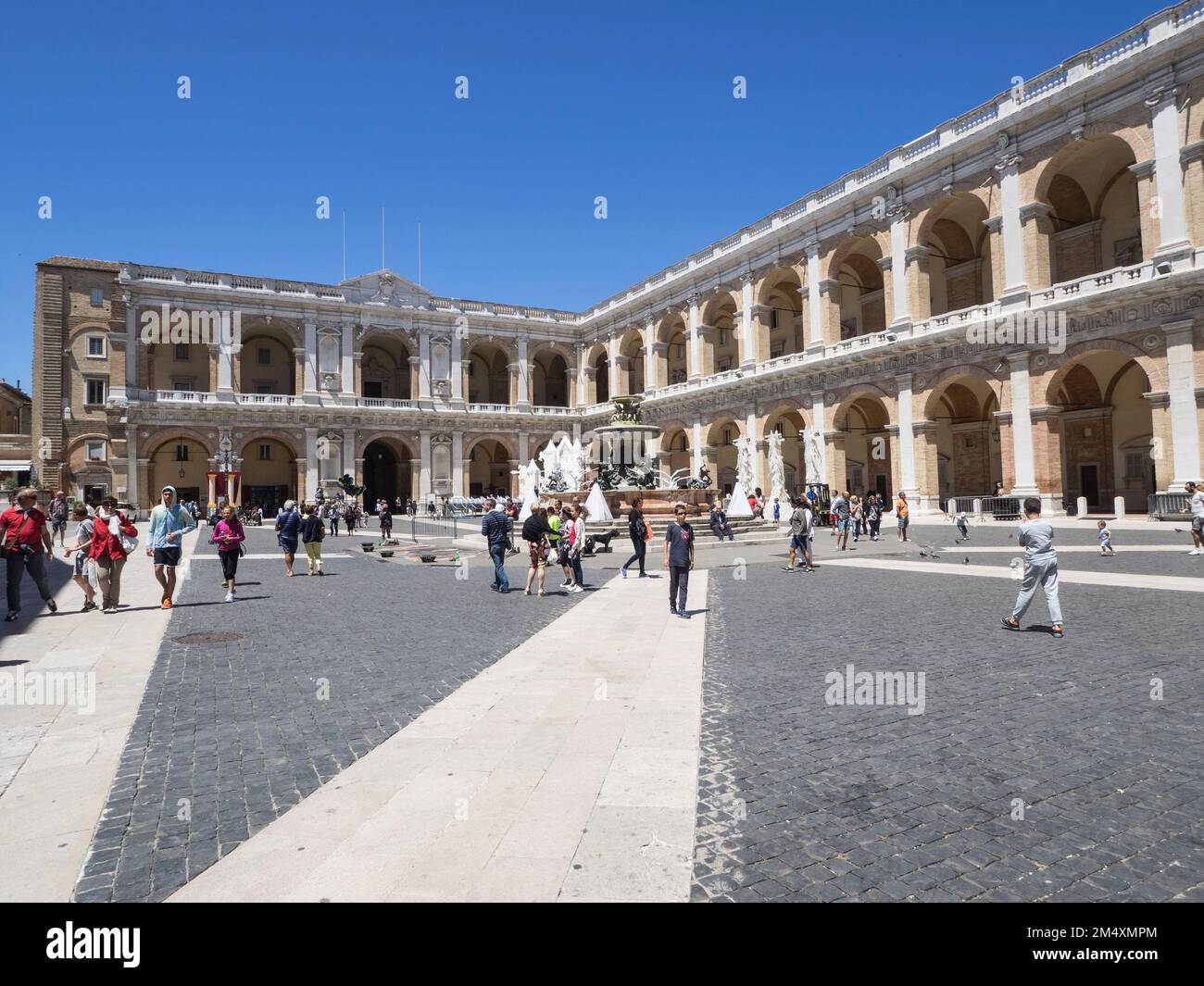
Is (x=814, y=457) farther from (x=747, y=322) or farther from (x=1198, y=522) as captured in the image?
(x=1198, y=522)

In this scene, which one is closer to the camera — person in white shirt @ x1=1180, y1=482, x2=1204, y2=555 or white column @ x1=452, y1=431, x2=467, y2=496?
person in white shirt @ x1=1180, y1=482, x2=1204, y2=555

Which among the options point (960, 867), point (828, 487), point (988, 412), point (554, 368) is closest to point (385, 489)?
point (554, 368)

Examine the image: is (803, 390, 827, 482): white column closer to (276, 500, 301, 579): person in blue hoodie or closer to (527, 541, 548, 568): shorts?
(527, 541, 548, 568): shorts

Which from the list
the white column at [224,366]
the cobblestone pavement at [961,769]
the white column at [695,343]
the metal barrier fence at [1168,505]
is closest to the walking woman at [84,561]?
the cobblestone pavement at [961,769]

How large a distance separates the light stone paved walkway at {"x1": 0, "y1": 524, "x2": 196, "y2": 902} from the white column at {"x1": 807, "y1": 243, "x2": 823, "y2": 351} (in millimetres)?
30857

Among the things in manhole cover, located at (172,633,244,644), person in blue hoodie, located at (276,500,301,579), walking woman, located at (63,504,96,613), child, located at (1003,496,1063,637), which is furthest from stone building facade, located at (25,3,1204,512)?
walking woman, located at (63,504,96,613)

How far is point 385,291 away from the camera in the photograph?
47.4m

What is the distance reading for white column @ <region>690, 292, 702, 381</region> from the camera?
135 feet

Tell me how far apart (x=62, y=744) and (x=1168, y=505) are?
26497 mm

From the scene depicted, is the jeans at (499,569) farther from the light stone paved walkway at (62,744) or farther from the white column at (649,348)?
the white column at (649,348)

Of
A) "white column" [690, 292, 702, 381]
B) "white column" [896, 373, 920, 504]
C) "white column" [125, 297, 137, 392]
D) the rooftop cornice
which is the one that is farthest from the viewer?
"white column" [690, 292, 702, 381]

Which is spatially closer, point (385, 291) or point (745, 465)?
point (745, 465)

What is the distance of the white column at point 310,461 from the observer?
43531mm

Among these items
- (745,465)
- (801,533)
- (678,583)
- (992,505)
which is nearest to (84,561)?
(678,583)
